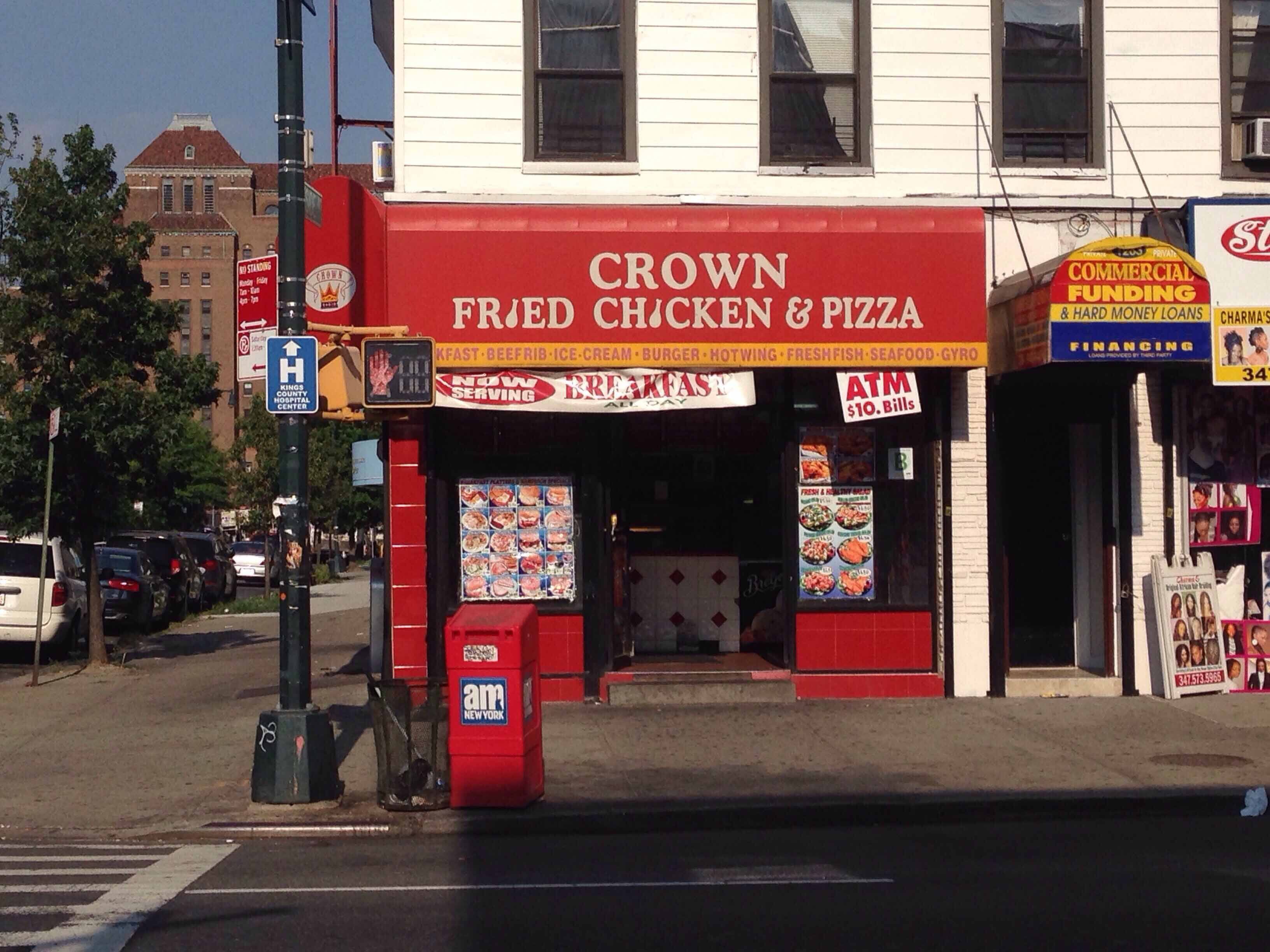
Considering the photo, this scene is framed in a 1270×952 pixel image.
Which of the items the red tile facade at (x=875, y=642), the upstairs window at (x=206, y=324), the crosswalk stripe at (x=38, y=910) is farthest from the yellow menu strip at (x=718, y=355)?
the upstairs window at (x=206, y=324)

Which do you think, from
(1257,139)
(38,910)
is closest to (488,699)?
(38,910)

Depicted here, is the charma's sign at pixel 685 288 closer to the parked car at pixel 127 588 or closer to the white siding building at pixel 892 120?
the white siding building at pixel 892 120

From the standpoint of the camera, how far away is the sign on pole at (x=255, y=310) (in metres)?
10.9

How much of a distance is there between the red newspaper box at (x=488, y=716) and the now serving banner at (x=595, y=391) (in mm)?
3682

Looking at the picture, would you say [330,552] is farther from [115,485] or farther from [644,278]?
[644,278]

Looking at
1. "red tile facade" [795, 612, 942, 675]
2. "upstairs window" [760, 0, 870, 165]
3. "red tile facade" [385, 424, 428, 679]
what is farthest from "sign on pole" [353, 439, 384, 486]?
"upstairs window" [760, 0, 870, 165]

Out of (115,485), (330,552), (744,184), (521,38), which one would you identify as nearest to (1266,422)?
(744,184)

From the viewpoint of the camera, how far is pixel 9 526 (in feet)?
60.3

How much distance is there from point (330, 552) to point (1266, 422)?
43058mm

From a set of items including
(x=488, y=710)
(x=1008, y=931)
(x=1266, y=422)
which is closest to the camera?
(x=1008, y=931)

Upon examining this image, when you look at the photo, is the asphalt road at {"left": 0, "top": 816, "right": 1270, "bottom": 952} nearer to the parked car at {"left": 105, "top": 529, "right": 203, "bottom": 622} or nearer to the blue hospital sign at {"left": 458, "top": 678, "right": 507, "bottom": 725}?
the blue hospital sign at {"left": 458, "top": 678, "right": 507, "bottom": 725}

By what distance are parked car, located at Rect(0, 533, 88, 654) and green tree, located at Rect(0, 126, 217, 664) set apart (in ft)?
1.83

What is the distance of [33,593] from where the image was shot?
1812 cm

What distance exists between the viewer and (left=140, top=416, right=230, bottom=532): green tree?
19.1 m
